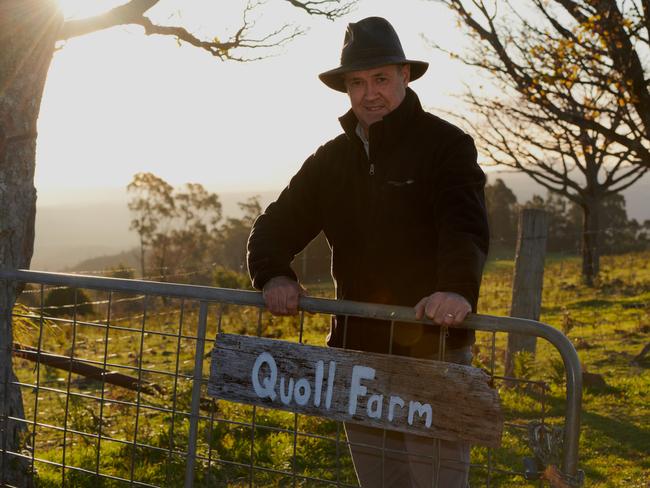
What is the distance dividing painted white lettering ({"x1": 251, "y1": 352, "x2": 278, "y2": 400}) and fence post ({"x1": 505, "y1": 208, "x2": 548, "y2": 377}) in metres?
5.81

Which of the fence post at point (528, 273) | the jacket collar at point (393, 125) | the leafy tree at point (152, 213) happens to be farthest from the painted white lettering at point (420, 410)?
the leafy tree at point (152, 213)

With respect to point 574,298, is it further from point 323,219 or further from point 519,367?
point 323,219

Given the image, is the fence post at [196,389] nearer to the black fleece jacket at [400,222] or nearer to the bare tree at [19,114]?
the black fleece jacket at [400,222]

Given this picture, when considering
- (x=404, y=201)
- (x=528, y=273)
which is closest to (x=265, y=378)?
(x=404, y=201)

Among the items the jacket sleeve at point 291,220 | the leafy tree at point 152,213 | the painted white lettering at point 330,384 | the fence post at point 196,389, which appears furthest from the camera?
the leafy tree at point 152,213

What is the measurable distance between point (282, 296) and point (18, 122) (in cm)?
352

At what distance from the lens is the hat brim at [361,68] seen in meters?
3.40

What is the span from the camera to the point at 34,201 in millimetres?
6250

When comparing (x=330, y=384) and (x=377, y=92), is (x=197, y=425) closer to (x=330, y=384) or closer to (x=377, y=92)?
(x=330, y=384)

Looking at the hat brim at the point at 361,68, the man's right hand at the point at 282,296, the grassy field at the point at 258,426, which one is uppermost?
the hat brim at the point at 361,68

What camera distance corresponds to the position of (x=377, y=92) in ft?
11.4

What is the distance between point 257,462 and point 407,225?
3.61 m

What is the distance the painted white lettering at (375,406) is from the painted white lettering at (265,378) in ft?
1.42

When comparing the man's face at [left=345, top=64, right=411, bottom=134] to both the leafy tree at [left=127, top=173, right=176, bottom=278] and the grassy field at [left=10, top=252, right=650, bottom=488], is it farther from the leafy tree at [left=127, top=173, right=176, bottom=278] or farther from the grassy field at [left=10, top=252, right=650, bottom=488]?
the leafy tree at [left=127, top=173, right=176, bottom=278]
